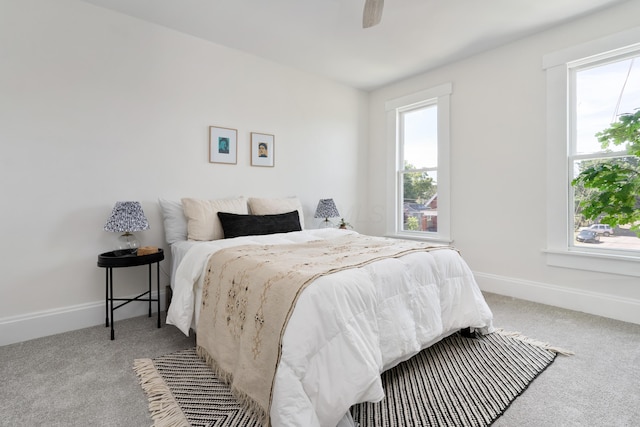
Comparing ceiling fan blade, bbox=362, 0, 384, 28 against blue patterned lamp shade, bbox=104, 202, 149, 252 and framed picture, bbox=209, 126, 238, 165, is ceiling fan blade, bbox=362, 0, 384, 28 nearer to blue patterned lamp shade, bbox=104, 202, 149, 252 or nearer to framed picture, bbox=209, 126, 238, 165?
framed picture, bbox=209, 126, 238, 165

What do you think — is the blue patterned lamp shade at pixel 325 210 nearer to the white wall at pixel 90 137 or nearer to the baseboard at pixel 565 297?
the white wall at pixel 90 137

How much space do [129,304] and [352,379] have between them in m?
2.34

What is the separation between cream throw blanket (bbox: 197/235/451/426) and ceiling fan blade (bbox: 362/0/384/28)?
155 centimetres

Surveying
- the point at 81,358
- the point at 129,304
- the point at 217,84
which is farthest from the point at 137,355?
the point at 217,84

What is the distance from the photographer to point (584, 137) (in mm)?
2869

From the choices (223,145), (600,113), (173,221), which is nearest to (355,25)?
(223,145)

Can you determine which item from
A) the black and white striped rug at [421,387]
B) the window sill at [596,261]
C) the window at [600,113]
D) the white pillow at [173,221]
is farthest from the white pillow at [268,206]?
the window at [600,113]

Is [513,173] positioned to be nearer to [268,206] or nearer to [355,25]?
[355,25]

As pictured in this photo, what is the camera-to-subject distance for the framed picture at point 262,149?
3504 millimetres

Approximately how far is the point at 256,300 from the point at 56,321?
6.57 ft

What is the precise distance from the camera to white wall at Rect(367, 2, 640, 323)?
273 cm

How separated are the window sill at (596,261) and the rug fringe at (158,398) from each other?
3.29 metres

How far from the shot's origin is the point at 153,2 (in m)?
2.55

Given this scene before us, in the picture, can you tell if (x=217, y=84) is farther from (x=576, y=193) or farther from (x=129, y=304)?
(x=576, y=193)
